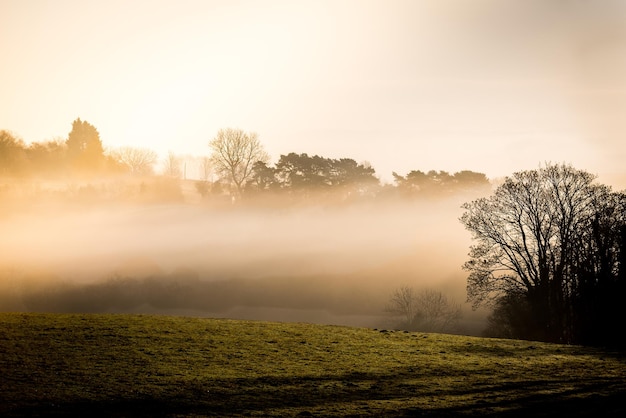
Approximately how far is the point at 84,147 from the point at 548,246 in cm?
9629

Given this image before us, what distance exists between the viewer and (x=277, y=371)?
2884 centimetres

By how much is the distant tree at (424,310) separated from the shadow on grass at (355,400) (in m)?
73.0

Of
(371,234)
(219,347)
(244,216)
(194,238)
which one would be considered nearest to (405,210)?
(371,234)

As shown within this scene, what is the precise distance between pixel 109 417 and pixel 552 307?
4850 cm

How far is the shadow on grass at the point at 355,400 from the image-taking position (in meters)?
21.8

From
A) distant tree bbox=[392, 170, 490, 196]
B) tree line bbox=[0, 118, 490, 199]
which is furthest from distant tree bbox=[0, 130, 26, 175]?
distant tree bbox=[392, 170, 490, 196]

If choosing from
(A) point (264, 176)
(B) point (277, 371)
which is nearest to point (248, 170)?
(A) point (264, 176)

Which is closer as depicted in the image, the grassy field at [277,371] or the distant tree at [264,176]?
the grassy field at [277,371]

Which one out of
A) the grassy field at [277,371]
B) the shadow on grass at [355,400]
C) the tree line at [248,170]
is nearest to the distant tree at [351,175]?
the tree line at [248,170]

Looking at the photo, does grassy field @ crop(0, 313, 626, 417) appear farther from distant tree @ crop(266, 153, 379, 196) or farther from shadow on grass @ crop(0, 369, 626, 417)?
distant tree @ crop(266, 153, 379, 196)

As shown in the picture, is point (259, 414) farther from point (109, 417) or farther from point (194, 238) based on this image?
point (194, 238)

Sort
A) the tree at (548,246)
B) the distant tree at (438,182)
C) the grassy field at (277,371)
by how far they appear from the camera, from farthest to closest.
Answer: the distant tree at (438,182)
the tree at (548,246)
the grassy field at (277,371)

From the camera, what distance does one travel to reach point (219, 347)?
33.4 metres

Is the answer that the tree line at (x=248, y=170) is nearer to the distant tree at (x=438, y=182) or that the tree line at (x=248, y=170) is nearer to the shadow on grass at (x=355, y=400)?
the distant tree at (x=438, y=182)
